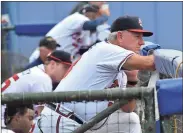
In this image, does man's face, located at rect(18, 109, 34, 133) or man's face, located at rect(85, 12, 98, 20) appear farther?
man's face, located at rect(85, 12, 98, 20)

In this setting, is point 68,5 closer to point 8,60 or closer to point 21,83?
point 8,60

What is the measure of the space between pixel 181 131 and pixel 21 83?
2.46 meters

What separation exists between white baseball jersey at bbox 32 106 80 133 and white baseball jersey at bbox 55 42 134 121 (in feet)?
0.30

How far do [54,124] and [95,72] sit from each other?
45 cm

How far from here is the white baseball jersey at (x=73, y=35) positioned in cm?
883

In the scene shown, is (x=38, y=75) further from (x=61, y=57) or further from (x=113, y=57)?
(x=113, y=57)

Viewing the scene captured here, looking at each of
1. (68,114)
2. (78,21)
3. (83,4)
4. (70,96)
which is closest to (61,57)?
(68,114)

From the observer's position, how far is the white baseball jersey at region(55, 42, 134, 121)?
452 cm

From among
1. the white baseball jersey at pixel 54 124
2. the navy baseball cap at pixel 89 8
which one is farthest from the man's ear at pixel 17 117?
the navy baseball cap at pixel 89 8

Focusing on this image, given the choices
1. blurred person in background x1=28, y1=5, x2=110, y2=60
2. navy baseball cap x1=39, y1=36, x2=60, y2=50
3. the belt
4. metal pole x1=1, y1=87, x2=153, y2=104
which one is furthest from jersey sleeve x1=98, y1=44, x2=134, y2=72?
blurred person in background x1=28, y1=5, x2=110, y2=60

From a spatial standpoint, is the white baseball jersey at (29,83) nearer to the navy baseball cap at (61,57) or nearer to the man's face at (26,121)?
the navy baseball cap at (61,57)

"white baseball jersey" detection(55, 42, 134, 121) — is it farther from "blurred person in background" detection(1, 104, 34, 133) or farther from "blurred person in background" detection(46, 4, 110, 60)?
"blurred person in background" detection(46, 4, 110, 60)

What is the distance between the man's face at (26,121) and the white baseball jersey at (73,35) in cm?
403

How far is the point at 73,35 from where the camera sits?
29.1 feet
